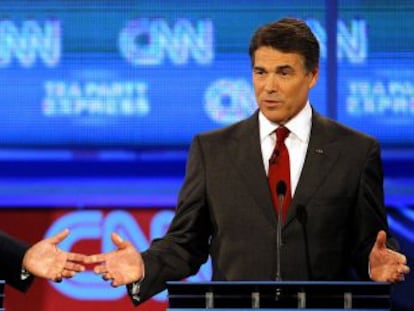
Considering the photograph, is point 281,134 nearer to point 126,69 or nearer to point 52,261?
point 52,261

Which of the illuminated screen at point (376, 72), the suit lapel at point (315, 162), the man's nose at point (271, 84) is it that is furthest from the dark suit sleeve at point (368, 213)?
the illuminated screen at point (376, 72)

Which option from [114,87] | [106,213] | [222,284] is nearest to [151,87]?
[114,87]

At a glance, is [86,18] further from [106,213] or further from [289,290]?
[289,290]

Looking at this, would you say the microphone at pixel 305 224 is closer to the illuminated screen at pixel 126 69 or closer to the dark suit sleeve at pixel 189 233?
the dark suit sleeve at pixel 189 233

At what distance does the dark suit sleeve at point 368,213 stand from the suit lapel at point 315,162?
0.34 feet

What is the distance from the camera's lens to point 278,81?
3.15 metres

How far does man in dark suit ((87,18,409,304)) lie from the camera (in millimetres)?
3098

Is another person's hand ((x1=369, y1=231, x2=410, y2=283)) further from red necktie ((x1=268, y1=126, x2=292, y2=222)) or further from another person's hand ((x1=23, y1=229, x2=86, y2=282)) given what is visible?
another person's hand ((x1=23, y1=229, x2=86, y2=282))

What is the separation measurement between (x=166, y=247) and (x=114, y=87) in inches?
55.8

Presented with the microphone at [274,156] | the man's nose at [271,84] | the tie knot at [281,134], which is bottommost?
the microphone at [274,156]

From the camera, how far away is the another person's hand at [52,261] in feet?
9.34

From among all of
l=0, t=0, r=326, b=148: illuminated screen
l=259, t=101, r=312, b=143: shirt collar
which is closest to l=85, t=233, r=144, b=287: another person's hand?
l=259, t=101, r=312, b=143: shirt collar

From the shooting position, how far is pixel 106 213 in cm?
448

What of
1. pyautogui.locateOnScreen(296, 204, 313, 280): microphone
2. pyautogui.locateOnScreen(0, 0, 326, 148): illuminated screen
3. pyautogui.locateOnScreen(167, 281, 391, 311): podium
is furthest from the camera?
pyautogui.locateOnScreen(0, 0, 326, 148): illuminated screen
